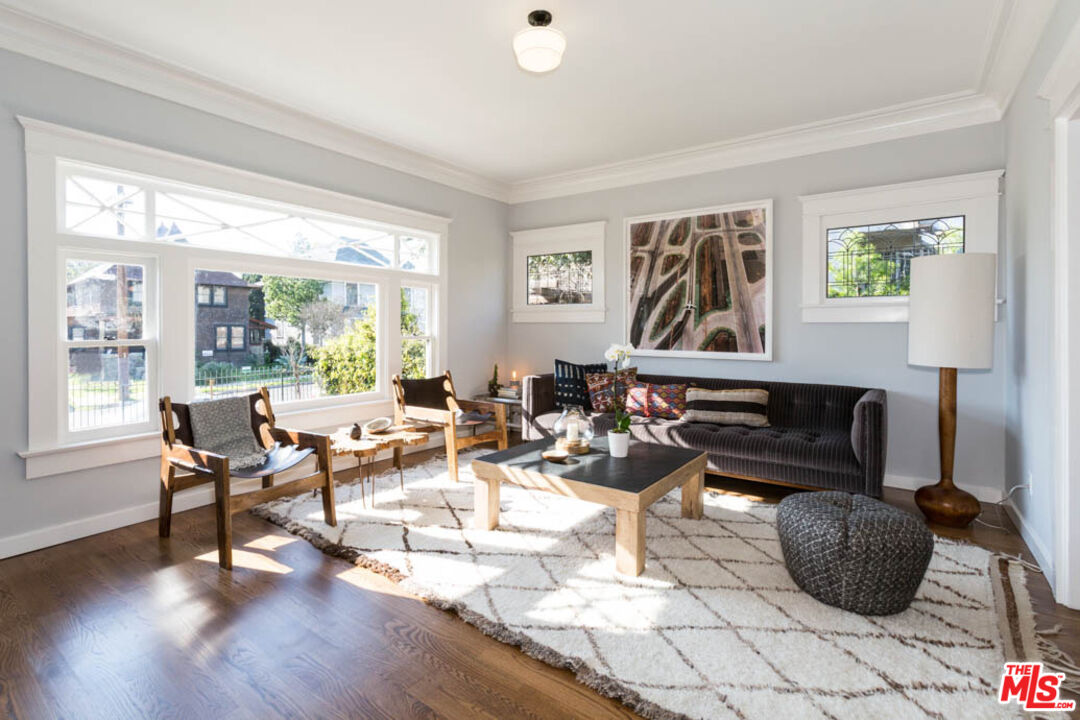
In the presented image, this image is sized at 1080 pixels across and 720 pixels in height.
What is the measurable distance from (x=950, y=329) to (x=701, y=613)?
230 centimetres

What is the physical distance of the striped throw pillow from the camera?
164 inches

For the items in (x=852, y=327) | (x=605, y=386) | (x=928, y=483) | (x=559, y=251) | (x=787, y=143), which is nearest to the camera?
(x=928, y=483)

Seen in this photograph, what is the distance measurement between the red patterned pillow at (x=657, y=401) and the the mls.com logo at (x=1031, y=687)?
8.88 feet

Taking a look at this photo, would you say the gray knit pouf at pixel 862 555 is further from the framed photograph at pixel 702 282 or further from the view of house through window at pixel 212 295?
the view of house through window at pixel 212 295

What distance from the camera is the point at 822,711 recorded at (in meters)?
1.70

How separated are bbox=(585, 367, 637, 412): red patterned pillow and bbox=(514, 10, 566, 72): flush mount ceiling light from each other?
270 centimetres

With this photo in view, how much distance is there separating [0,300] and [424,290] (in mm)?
3064

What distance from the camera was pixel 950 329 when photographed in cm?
317

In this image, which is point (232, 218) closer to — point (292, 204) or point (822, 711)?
point (292, 204)

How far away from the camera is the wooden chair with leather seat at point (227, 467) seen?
8.99 ft

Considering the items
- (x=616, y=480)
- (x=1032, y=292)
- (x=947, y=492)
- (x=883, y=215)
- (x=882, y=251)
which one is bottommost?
(x=947, y=492)

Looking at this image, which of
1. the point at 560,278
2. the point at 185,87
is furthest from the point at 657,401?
the point at 185,87

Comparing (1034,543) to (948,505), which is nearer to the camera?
(1034,543)

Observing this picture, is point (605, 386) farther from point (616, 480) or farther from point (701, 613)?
point (701, 613)
